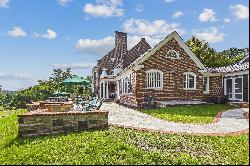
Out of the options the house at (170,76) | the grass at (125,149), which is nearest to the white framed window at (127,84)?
the house at (170,76)

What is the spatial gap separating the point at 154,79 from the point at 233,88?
749cm

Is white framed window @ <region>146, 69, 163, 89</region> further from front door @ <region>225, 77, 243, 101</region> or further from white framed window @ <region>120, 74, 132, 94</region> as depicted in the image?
front door @ <region>225, 77, 243, 101</region>

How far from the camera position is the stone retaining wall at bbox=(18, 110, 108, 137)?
1240cm

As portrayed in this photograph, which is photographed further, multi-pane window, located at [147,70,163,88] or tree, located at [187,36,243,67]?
tree, located at [187,36,243,67]

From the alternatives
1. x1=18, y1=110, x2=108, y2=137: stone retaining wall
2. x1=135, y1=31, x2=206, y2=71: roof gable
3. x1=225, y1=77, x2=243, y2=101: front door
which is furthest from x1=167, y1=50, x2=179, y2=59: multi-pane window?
x1=18, y1=110, x2=108, y2=137: stone retaining wall

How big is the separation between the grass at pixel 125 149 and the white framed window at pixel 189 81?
17.0 m

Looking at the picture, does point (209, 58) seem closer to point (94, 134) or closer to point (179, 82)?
point (179, 82)

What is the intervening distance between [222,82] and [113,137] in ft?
72.3

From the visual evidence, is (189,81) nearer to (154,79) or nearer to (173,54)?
(173,54)

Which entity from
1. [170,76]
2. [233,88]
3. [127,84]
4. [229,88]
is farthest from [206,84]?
[127,84]

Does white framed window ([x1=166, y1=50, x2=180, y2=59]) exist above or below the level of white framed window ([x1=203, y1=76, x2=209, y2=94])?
above

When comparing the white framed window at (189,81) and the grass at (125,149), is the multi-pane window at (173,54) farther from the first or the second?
the grass at (125,149)

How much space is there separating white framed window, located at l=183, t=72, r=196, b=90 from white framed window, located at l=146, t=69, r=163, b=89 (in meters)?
2.43

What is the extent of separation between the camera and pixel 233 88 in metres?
29.0
